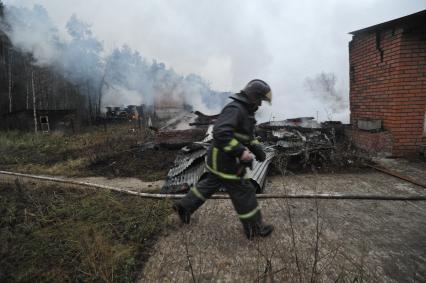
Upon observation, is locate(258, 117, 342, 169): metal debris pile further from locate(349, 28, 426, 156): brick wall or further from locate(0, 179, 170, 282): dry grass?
locate(0, 179, 170, 282): dry grass

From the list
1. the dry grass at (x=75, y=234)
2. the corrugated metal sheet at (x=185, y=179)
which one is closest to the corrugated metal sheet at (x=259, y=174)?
the corrugated metal sheet at (x=185, y=179)

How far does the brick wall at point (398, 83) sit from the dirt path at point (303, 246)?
213 cm

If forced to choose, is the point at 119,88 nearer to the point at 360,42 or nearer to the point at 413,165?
the point at 360,42

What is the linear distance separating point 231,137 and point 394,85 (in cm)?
474

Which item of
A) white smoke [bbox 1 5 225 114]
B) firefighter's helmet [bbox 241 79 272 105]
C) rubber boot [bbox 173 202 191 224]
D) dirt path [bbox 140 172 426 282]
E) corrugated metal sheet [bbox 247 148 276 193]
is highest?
white smoke [bbox 1 5 225 114]

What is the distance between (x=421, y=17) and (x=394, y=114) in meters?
1.86

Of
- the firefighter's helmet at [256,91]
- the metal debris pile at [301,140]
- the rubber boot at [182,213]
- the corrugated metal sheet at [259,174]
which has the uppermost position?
the firefighter's helmet at [256,91]

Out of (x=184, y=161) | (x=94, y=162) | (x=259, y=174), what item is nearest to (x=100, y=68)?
(x=94, y=162)

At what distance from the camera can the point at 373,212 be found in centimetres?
316

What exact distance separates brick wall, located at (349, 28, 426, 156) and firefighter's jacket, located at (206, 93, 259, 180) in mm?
4343

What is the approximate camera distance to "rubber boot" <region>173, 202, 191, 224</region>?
2.85 metres

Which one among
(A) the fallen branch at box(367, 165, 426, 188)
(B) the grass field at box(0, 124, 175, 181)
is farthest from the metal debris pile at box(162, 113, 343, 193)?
(A) the fallen branch at box(367, 165, 426, 188)

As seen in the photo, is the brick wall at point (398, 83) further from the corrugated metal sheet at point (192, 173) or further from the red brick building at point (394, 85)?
the corrugated metal sheet at point (192, 173)

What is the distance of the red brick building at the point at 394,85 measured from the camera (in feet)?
16.5
